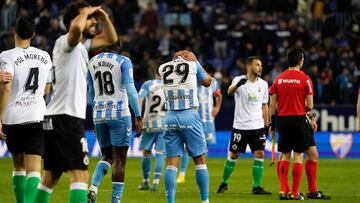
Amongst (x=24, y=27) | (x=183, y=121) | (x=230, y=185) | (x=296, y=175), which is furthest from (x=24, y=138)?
(x=230, y=185)

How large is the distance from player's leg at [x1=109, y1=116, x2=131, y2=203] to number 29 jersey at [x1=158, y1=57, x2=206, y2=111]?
0.74 metres

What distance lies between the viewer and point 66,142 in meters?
10.1

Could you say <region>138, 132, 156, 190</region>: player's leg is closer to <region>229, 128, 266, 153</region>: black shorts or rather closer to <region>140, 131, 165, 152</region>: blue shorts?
<region>140, 131, 165, 152</region>: blue shorts

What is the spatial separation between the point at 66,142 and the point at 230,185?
926 cm

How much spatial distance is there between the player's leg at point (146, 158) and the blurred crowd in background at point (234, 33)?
38.9 feet

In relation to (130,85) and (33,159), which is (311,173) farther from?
(33,159)

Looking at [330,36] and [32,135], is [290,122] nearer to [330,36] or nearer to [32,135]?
[32,135]

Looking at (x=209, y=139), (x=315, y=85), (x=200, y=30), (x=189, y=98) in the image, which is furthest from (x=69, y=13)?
(x=200, y=30)

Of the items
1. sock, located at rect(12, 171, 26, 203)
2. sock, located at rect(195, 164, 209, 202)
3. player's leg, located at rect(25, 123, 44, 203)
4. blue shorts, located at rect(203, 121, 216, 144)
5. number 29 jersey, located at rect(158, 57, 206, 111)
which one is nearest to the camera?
player's leg, located at rect(25, 123, 44, 203)

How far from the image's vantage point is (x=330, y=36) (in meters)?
34.5

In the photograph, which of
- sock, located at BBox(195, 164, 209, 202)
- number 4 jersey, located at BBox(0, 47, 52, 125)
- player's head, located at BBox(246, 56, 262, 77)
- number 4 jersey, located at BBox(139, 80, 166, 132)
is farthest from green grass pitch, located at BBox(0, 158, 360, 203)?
number 4 jersey, located at BBox(0, 47, 52, 125)

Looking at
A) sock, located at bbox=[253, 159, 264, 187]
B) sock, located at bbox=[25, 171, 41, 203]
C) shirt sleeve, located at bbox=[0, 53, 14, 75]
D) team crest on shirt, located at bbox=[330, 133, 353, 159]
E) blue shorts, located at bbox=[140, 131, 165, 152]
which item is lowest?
team crest on shirt, located at bbox=[330, 133, 353, 159]

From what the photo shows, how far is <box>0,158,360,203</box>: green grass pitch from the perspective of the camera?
1565 cm

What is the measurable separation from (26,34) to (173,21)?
23.5 metres
